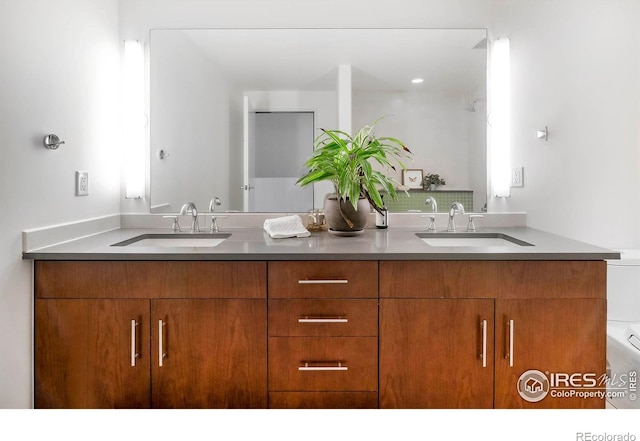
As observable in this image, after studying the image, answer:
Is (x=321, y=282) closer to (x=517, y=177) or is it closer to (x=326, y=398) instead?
(x=326, y=398)

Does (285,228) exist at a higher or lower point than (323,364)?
higher

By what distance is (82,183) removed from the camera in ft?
6.04

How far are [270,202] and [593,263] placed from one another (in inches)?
54.9

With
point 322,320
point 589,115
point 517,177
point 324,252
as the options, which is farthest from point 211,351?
point 589,115

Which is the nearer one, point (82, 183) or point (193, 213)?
point (82, 183)

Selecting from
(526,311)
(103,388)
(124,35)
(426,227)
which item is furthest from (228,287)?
(124,35)

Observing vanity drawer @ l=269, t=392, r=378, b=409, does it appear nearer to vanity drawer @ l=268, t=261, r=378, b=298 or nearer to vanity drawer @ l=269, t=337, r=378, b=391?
vanity drawer @ l=269, t=337, r=378, b=391

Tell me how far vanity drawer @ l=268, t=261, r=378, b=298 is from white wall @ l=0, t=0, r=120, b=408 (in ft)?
2.67

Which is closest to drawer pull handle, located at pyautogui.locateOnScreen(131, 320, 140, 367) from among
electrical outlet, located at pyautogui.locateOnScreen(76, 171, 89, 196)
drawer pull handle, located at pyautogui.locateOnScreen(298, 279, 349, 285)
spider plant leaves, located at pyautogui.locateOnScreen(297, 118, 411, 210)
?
drawer pull handle, located at pyautogui.locateOnScreen(298, 279, 349, 285)

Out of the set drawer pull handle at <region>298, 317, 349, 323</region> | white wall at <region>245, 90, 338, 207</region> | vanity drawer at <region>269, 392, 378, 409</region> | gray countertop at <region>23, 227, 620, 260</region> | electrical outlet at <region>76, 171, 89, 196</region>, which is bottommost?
vanity drawer at <region>269, 392, 378, 409</region>

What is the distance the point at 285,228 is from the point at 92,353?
828 millimetres

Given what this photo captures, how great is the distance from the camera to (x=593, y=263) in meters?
1.46

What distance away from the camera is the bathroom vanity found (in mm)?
1486

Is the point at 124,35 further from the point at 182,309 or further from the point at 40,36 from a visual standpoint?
the point at 182,309
